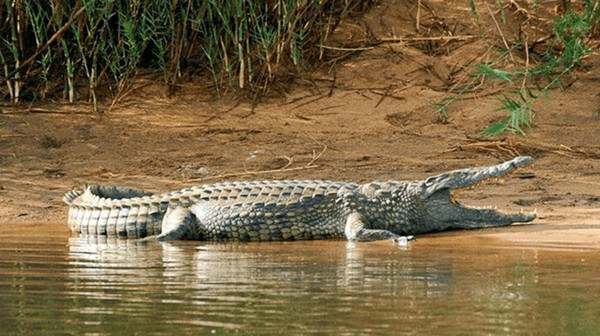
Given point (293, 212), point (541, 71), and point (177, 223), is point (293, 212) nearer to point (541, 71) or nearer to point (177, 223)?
point (177, 223)

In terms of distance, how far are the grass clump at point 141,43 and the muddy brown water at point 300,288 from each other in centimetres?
364

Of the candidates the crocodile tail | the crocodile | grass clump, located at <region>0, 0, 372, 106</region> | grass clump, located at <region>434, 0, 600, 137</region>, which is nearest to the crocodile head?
the crocodile

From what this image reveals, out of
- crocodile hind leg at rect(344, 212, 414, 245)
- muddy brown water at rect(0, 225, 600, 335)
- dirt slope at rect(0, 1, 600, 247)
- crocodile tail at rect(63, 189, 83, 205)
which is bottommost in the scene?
muddy brown water at rect(0, 225, 600, 335)

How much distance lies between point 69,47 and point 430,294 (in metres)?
6.84

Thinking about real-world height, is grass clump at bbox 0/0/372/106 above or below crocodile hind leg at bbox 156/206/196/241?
above

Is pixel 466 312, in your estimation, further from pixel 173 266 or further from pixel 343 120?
pixel 343 120

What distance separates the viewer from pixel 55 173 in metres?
10.8

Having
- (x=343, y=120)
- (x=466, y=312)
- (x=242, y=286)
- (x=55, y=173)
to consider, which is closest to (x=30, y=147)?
(x=55, y=173)

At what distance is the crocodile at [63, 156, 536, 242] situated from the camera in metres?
8.84

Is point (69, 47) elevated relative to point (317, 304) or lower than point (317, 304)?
elevated

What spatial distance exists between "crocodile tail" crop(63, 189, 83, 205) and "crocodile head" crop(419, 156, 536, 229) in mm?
2266

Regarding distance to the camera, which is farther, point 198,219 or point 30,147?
point 30,147

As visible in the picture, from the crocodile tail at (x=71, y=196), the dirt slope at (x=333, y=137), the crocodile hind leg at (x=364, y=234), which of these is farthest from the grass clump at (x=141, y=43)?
the crocodile hind leg at (x=364, y=234)

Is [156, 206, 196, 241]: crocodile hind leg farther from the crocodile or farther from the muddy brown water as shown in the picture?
the muddy brown water
